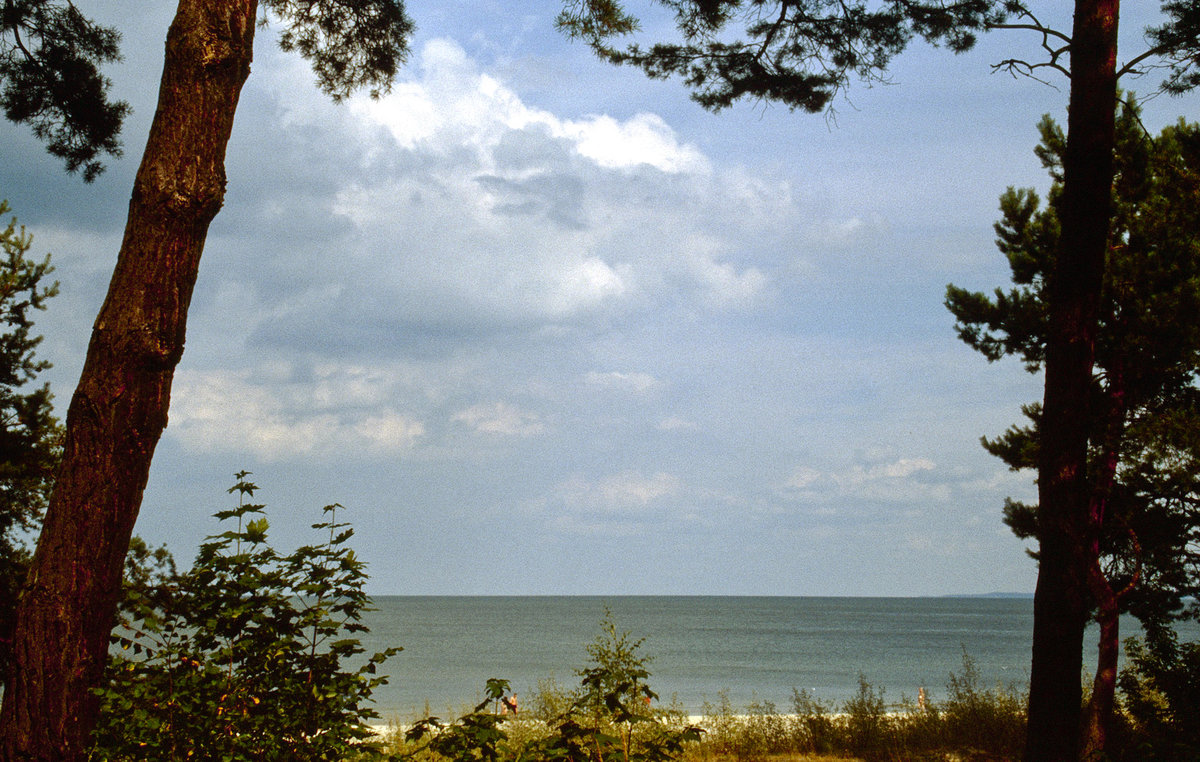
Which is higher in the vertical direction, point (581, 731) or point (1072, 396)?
point (1072, 396)

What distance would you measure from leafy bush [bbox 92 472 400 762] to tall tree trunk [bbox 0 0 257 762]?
0.17 meters

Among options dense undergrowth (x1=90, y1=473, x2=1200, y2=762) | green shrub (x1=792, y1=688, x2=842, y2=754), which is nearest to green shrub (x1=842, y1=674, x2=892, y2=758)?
green shrub (x1=792, y1=688, x2=842, y2=754)

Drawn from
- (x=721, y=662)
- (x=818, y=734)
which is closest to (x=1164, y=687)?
(x=818, y=734)

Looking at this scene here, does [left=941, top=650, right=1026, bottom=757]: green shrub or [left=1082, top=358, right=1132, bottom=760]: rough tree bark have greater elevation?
[left=1082, top=358, right=1132, bottom=760]: rough tree bark

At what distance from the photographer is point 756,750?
9.39m

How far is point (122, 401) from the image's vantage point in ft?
9.63

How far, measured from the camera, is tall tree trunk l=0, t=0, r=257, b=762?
2.77 meters

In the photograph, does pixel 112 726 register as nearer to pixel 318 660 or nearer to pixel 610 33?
pixel 318 660

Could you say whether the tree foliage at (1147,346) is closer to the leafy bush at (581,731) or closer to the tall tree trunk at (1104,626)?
the tall tree trunk at (1104,626)

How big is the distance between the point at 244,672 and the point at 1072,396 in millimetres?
4084

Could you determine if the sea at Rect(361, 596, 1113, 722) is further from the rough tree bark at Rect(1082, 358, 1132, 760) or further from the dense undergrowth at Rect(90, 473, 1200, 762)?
the dense undergrowth at Rect(90, 473, 1200, 762)

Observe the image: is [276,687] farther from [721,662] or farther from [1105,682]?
[721,662]

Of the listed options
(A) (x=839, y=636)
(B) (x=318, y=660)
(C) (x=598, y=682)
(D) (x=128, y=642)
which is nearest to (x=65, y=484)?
(D) (x=128, y=642)

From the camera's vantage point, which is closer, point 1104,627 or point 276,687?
point 276,687
